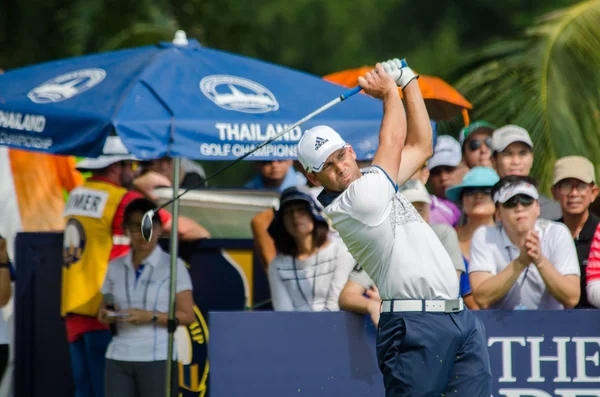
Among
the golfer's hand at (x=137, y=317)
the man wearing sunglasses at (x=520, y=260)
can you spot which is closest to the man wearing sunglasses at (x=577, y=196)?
the man wearing sunglasses at (x=520, y=260)

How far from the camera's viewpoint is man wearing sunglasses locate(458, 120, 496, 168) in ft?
28.2

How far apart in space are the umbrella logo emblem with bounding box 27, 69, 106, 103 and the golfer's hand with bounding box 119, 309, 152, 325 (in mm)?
1400

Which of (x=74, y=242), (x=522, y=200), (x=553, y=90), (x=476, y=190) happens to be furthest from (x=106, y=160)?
(x=553, y=90)

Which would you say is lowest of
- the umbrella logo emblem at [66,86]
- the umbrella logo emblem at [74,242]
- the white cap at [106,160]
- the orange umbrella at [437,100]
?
the umbrella logo emblem at [74,242]

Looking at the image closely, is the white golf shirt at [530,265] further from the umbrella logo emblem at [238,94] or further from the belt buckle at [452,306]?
the umbrella logo emblem at [238,94]

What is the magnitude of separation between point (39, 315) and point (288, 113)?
2.50 meters

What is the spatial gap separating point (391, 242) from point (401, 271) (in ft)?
0.49

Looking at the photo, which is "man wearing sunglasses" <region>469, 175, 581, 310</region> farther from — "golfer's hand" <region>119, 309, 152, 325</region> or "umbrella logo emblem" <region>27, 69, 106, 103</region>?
"umbrella logo emblem" <region>27, 69, 106, 103</region>

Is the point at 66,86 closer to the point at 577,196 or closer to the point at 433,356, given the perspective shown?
the point at 433,356

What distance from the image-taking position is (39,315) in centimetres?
787

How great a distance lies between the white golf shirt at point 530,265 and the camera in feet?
21.5

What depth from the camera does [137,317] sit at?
7035 millimetres

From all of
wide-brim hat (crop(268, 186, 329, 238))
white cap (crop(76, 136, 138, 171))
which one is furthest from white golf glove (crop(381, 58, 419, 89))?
white cap (crop(76, 136, 138, 171))

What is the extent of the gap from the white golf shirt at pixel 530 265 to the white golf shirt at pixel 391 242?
128 cm
